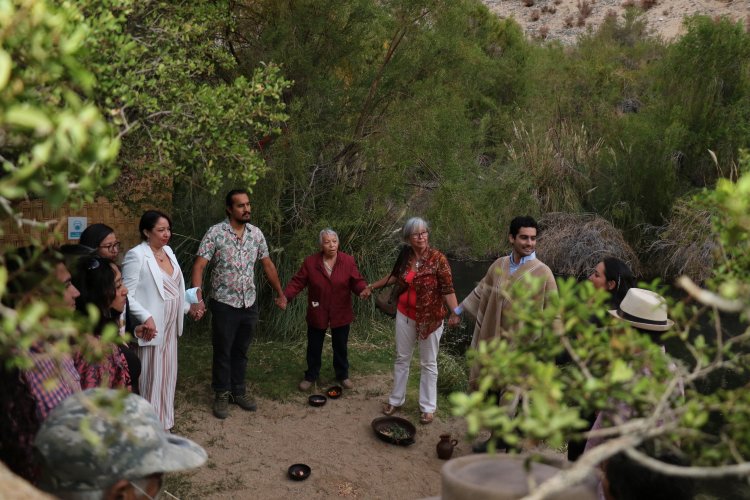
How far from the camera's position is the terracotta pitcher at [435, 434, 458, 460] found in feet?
15.4

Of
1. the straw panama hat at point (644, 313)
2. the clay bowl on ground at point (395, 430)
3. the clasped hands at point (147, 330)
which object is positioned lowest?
the clay bowl on ground at point (395, 430)

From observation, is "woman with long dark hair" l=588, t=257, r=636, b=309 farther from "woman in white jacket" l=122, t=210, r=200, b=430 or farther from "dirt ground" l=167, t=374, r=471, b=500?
"woman in white jacket" l=122, t=210, r=200, b=430

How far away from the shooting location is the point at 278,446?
476cm

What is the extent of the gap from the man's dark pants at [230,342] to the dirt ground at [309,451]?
0.28 m

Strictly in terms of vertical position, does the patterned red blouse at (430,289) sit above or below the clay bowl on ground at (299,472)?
above

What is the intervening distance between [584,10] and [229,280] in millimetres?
29041

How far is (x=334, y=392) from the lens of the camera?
5656 mm

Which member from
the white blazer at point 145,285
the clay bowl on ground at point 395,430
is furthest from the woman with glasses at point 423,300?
the white blazer at point 145,285

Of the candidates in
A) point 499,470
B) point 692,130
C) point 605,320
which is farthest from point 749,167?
point 692,130

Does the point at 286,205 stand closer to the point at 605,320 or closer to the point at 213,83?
the point at 213,83

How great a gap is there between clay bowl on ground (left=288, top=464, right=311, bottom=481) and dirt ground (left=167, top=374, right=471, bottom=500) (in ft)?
0.12

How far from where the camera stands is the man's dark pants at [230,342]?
4.87m

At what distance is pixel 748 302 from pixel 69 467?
1.63 m

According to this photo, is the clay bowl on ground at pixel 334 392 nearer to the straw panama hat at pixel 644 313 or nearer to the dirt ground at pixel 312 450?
the dirt ground at pixel 312 450
